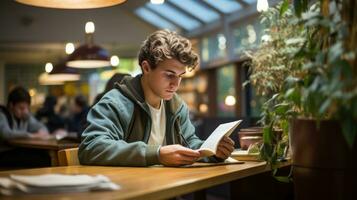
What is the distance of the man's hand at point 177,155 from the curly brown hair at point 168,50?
0.48 meters

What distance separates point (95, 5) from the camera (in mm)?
2578

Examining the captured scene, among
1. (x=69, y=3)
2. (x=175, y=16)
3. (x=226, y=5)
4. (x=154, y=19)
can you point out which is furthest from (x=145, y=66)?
(x=154, y=19)

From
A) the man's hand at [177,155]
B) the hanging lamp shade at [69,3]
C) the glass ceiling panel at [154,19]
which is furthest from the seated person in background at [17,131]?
the glass ceiling panel at [154,19]

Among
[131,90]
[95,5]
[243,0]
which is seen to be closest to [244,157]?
[131,90]

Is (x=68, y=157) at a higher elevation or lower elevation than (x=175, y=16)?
lower

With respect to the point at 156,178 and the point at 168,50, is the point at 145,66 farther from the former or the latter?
the point at 156,178

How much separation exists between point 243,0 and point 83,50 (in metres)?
4.29

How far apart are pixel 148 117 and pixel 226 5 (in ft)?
24.6

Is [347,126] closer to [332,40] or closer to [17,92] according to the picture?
[332,40]

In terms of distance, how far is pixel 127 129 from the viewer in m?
2.46

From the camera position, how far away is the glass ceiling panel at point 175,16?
1108 centimetres

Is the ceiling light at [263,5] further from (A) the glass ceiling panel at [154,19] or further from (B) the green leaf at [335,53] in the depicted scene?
(A) the glass ceiling panel at [154,19]

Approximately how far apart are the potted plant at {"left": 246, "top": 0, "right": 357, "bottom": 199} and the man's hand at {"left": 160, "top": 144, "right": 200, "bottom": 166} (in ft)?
1.42

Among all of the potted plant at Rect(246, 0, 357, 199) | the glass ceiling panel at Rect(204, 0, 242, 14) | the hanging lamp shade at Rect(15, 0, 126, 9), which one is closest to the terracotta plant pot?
the potted plant at Rect(246, 0, 357, 199)
